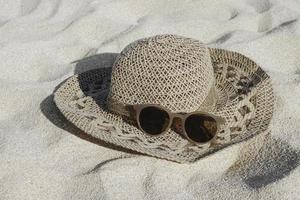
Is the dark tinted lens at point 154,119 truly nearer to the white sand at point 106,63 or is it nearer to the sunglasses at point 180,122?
the sunglasses at point 180,122

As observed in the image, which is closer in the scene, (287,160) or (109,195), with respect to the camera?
(109,195)

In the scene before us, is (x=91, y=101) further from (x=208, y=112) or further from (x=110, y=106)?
(x=208, y=112)

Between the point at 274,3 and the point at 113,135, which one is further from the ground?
the point at 113,135

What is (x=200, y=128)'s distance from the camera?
1.60 m

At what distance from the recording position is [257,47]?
2.36 metres

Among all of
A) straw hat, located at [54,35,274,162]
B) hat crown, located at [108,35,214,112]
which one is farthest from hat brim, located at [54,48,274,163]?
hat crown, located at [108,35,214,112]

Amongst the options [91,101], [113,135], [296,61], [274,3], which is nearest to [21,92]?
[91,101]

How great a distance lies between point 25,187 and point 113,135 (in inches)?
12.6

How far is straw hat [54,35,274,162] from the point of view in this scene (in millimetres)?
1620

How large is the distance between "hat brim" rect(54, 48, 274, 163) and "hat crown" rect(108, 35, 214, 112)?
10 centimetres

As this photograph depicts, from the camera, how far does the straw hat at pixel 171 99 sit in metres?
1.62

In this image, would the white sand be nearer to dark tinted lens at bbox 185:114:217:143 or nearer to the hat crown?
dark tinted lens at bbox 185:114:217:143

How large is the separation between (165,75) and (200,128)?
20cm

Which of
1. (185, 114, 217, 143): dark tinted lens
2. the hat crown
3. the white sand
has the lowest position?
the white sand
